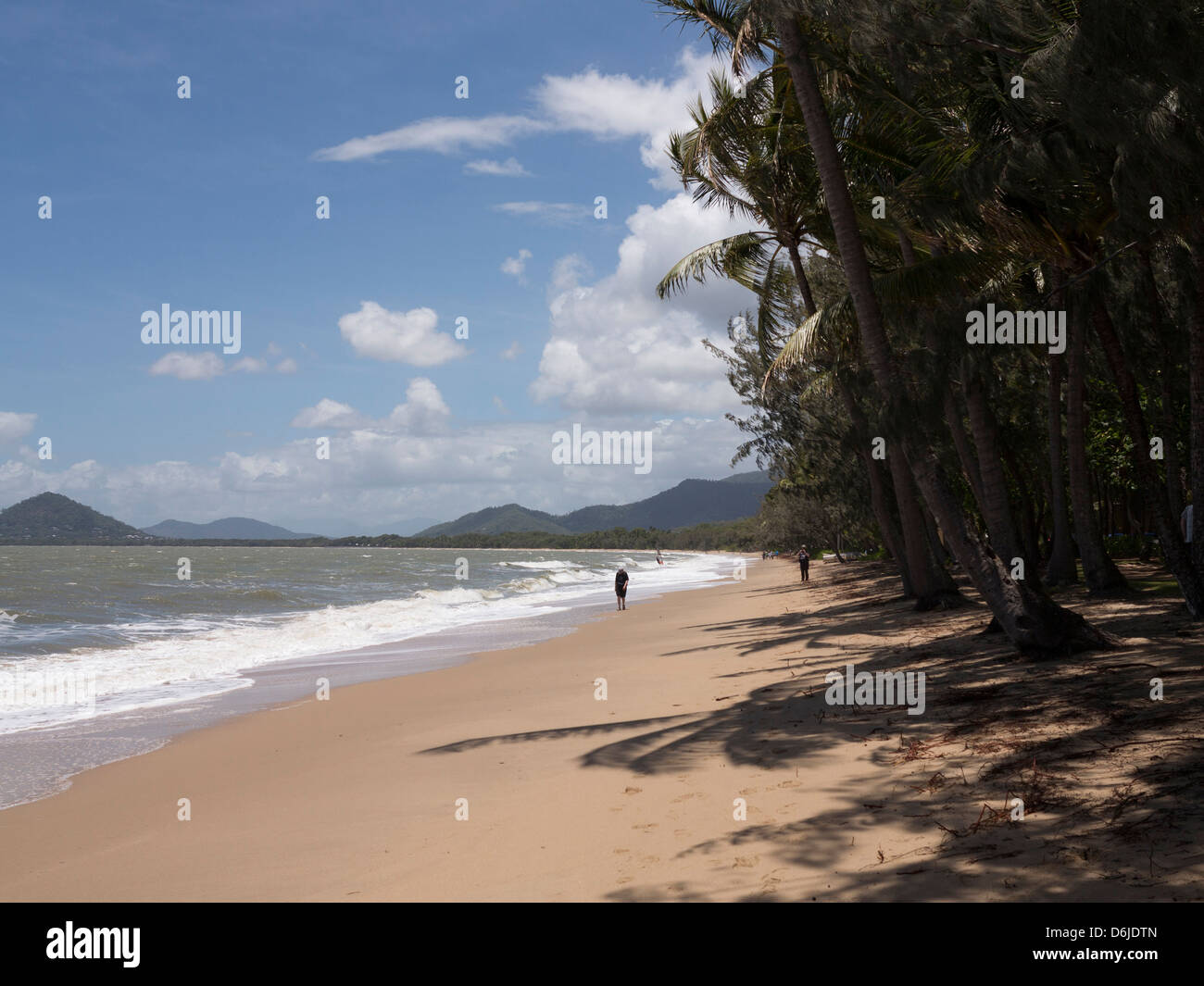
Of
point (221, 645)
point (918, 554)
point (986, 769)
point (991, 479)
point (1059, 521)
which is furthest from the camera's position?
point (221, 645)

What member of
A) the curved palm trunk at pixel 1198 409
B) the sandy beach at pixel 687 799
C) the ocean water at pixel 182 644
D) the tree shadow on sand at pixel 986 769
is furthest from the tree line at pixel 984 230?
the ocean water at pixel 182 644

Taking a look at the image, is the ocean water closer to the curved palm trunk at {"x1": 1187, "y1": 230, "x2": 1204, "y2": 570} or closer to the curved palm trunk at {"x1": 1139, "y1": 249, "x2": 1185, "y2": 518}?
the curved palm trunk at {"x1": 1187, "y1": 230, "x2": 1204, "y2": 570}

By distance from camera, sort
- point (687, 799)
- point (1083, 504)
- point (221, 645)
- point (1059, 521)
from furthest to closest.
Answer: point (221, 645) → point (1059, 521) → point (1083, 504) → point (687, 799)

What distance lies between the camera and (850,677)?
944 cm

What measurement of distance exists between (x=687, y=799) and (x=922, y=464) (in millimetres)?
5312

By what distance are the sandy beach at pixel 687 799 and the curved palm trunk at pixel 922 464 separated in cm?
49

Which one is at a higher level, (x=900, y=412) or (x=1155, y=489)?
(x=900, y=412)

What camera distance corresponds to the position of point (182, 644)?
19.9m

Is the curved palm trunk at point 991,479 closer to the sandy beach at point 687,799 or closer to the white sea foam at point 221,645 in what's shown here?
the sandy beach at point 687,799

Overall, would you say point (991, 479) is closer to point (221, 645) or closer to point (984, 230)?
point (984, 230)

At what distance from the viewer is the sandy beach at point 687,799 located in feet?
13.9

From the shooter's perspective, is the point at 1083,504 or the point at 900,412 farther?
the point at 1083,504

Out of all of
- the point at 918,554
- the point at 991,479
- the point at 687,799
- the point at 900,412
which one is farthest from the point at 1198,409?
the point at 918,554

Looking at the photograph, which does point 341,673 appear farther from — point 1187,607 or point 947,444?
point 947,444
